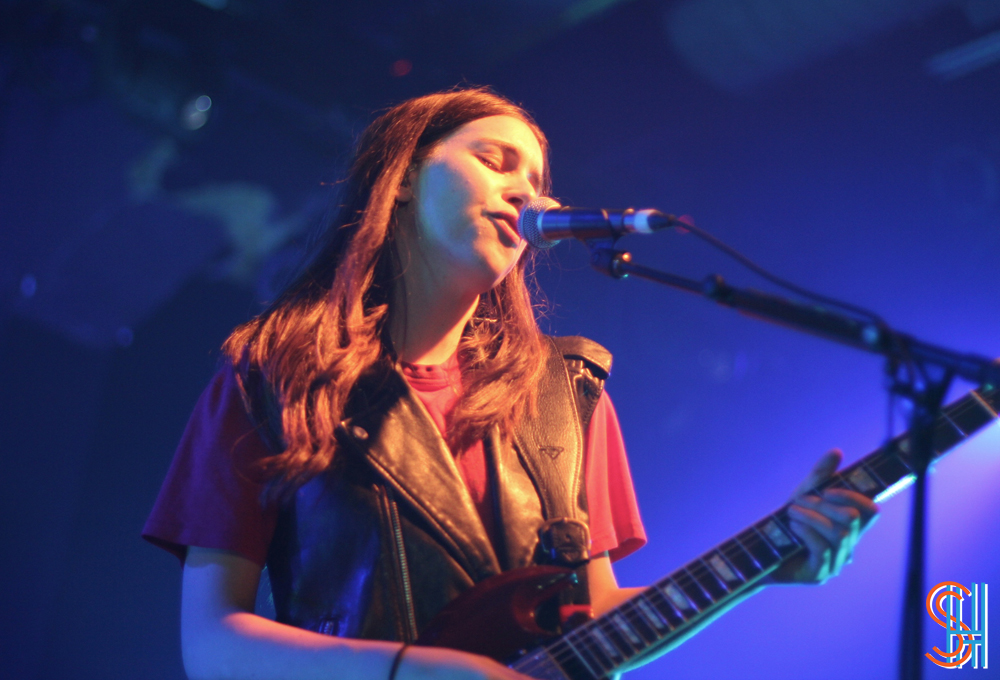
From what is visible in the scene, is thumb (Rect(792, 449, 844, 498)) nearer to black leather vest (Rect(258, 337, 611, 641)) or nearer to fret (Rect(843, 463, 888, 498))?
fret (Rect(843, 463, 888, 498))

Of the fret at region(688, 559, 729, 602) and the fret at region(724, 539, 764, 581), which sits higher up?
the fret at region(724, 539, 764, 581)

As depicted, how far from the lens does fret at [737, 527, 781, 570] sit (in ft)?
5.04

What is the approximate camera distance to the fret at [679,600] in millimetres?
1508

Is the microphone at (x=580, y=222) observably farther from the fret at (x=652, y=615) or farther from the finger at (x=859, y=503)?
the fret at (x=652, y=615)

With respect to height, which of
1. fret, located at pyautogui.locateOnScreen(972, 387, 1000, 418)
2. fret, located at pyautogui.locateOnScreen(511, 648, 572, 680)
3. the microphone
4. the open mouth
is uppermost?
the open mouth

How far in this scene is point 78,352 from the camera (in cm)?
386

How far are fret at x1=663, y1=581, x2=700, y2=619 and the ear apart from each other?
4.06 feet

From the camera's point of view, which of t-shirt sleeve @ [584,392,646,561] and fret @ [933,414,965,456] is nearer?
fret @ [933,414,965,456]

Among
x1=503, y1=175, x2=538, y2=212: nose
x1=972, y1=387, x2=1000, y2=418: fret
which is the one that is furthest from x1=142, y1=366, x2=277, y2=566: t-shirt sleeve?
x1=972, y1=387, x2=1000, y2=418: fret

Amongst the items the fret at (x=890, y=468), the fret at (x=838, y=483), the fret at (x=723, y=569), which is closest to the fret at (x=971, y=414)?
the fret at (x=890, y=468)

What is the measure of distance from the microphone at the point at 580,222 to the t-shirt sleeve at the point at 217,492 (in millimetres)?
783

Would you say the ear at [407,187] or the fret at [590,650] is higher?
the ear at [407,187]

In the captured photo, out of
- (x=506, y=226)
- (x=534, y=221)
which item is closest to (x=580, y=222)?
(x=534, y=221)

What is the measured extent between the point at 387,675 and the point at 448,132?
4.86ft
